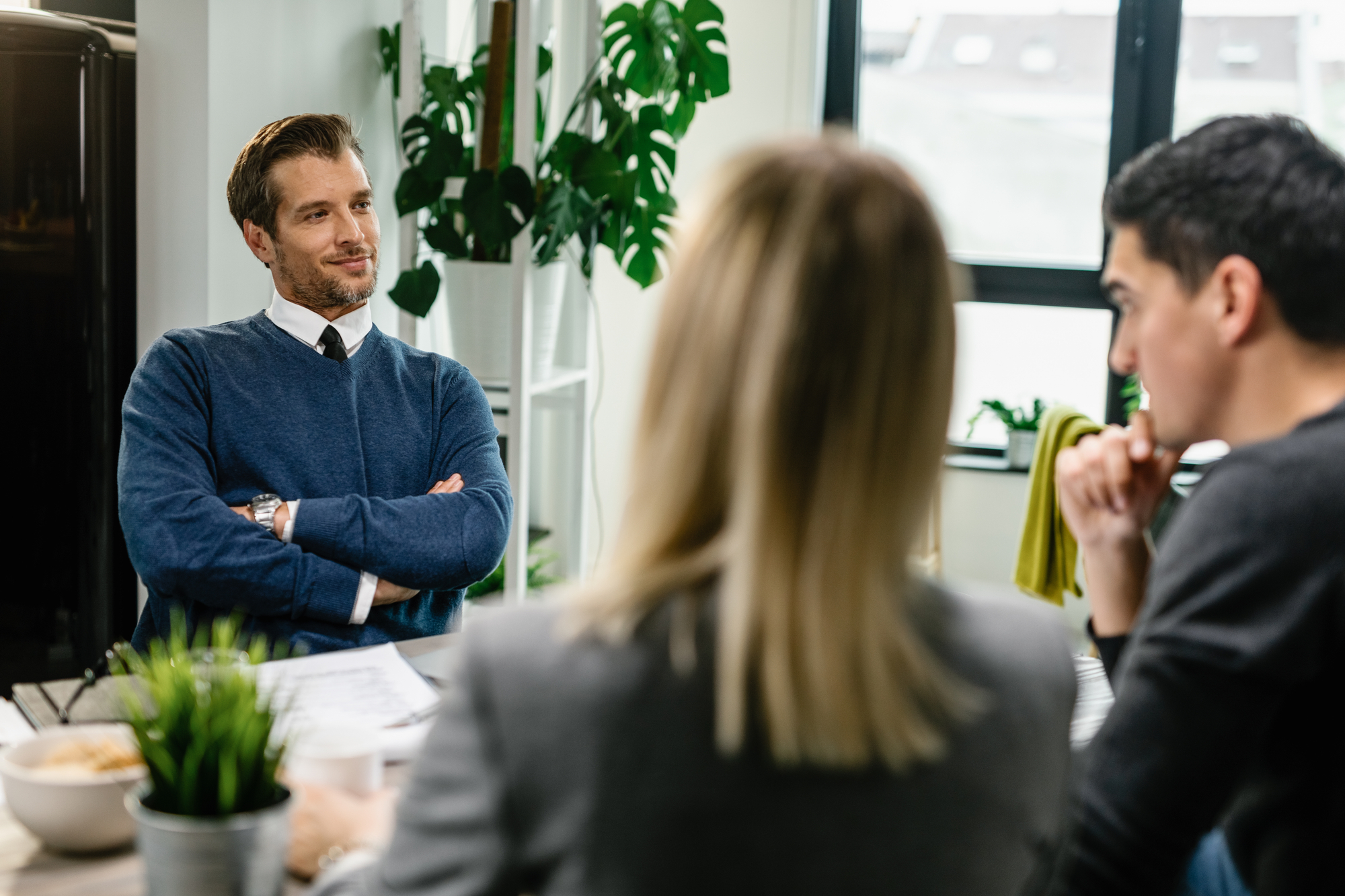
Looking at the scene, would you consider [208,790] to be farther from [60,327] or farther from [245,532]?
[60,327]

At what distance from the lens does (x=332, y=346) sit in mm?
1980

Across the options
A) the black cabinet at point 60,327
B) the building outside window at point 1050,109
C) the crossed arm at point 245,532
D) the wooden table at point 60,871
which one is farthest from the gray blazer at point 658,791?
the building outside window at point 1050,109

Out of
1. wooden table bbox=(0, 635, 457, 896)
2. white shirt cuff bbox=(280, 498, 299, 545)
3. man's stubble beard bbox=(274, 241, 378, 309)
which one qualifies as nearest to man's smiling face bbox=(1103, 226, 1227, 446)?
wooden table bbox=(0, 635, 457, 896)

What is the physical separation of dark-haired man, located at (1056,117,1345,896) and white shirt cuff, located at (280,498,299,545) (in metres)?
1.19

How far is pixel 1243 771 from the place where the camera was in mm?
921

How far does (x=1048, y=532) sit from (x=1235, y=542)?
1986 millimetres

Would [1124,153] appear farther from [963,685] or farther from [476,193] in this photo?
[963,685]

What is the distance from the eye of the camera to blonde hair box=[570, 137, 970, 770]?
64 centimetres

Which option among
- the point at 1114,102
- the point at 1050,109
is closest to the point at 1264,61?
the point at 1114,102

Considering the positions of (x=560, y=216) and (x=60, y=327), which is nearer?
(x=60, y=327)

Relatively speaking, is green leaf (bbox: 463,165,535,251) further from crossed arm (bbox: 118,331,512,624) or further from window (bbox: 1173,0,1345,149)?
window (bbox: 1173,0,1345,149)

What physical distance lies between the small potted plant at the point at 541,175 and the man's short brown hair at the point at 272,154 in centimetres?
69

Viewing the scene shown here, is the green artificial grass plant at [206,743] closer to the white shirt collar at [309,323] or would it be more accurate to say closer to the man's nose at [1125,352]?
the man's nose at [1125,352]

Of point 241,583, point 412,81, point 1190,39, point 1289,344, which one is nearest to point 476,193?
point 412,81
